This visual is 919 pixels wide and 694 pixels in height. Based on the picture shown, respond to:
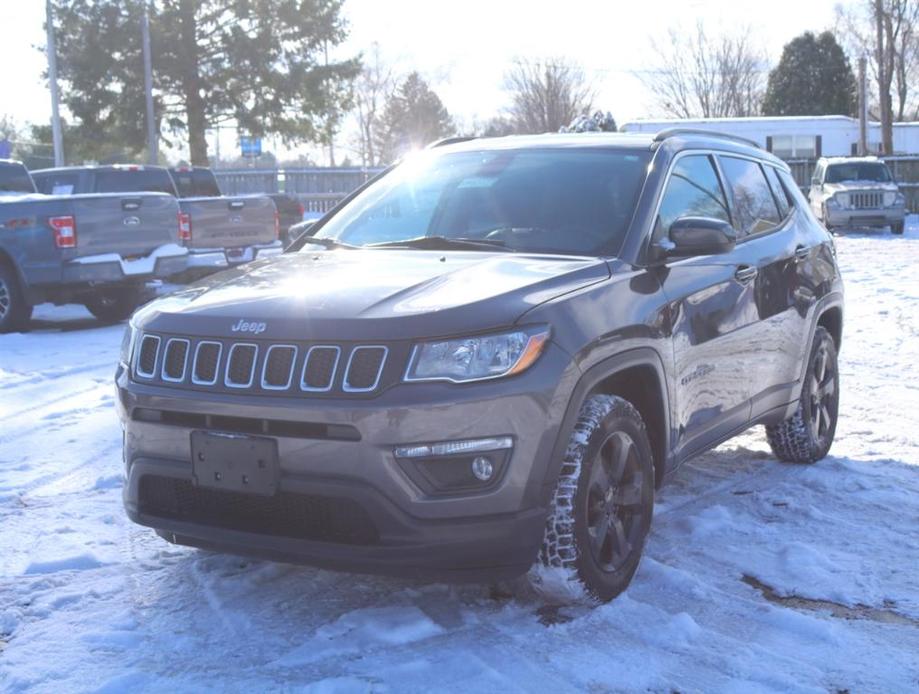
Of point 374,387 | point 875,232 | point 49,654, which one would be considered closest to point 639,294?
point 374,387

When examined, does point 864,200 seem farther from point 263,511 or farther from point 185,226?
point 263,511

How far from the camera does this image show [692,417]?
15.3ft

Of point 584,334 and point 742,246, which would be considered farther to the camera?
point 742,246

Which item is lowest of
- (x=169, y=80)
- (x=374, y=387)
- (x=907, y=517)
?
(x=907, y=517)

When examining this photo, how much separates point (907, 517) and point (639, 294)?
6.23 feet

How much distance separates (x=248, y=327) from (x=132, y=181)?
42.1 feet

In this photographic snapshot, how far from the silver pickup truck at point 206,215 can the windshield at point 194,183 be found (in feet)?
12.7

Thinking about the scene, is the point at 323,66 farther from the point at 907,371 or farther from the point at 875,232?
the point at 907,371

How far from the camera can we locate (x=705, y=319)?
472 centimetres

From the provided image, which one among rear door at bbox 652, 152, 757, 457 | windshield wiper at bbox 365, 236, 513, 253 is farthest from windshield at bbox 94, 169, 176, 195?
rear door at bbox 652, 152, 757, 457

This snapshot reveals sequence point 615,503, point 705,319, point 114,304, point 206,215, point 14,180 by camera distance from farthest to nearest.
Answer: point 206,215 → point 14,180 → point 114,304 → point 705,319 → point 615,503

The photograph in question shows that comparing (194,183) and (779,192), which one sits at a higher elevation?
(194,183)

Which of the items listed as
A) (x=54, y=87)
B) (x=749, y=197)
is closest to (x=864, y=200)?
(x=749, y=197)

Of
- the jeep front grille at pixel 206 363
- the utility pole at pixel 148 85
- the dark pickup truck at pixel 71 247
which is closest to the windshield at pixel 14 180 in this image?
the dark pickup truck at pixel 71 247
